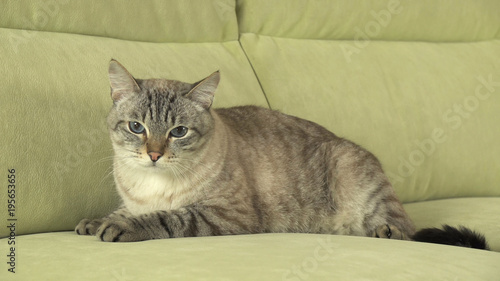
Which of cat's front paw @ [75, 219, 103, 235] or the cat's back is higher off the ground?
the cat's back

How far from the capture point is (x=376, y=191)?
2035 millimetres

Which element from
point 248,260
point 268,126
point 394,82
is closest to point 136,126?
point 268,126

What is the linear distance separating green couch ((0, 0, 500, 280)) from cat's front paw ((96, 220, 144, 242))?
0.03 m

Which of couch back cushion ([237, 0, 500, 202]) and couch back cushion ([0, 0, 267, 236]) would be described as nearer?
couch back cushion ([0, 0, 267, 236])

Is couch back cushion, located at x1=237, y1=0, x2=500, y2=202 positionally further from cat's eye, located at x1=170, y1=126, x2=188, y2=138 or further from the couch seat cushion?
the couch seat cushion

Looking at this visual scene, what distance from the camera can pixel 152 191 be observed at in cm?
181

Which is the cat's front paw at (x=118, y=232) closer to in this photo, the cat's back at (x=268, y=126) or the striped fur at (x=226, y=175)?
the striped fur at (x=226, y=175)

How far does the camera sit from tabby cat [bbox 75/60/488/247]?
1.71 metres

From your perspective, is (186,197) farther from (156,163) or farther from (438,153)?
(438,153)

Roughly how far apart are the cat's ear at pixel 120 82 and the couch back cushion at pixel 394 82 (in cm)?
77

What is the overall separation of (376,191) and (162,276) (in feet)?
3.36

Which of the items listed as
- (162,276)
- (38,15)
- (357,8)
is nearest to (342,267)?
(162,276)

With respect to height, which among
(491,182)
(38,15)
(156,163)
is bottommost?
(491,182)

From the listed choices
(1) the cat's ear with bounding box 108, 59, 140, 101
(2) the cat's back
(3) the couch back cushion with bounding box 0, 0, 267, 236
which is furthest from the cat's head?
(2) the cat's back
